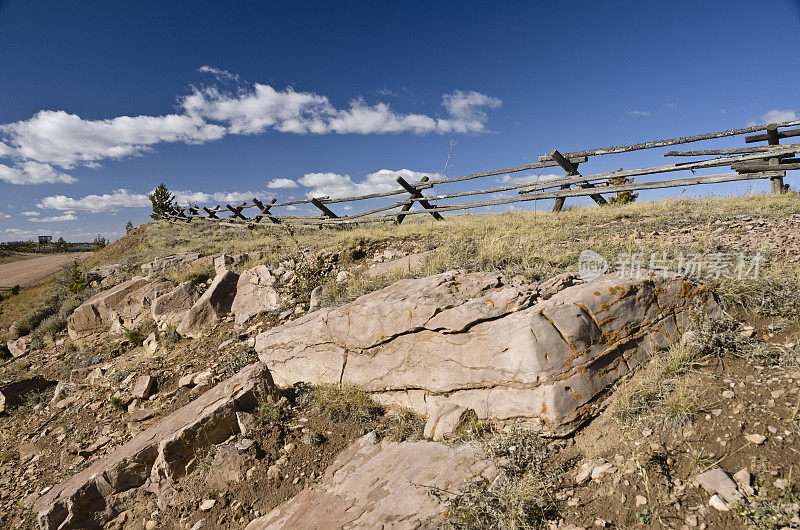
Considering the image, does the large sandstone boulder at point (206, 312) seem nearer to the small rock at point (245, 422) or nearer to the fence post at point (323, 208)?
the small rock at point (245, 422)

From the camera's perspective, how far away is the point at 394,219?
10.4 m

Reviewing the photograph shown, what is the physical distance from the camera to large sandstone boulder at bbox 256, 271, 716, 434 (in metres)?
3.05

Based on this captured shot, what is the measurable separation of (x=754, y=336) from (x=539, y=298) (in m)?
1.83

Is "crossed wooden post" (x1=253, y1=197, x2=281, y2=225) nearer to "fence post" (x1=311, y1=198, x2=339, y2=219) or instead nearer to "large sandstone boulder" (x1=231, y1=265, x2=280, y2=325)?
"fence post" (x1=311, y1=198, x2=339, y2=219)

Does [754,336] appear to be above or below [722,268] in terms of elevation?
below

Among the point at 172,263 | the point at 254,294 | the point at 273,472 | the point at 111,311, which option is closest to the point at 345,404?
the point at 273,472

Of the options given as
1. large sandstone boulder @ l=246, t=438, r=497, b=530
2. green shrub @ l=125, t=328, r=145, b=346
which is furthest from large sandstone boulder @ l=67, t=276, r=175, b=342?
large sandstone boulder @ l=246, t=438, r=497, b=530

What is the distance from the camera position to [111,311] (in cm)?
884

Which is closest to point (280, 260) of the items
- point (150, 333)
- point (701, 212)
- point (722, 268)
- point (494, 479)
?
point (150, 333)

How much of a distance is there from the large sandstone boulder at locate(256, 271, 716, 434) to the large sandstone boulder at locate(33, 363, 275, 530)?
1.25 meters

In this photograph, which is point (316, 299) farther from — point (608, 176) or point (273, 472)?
point (608, 176)

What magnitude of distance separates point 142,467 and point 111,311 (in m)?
6.28

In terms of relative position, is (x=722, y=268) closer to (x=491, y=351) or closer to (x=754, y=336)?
Answer: (x=754, y=336)

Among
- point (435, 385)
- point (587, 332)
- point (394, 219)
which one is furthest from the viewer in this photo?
point (394, 219)
